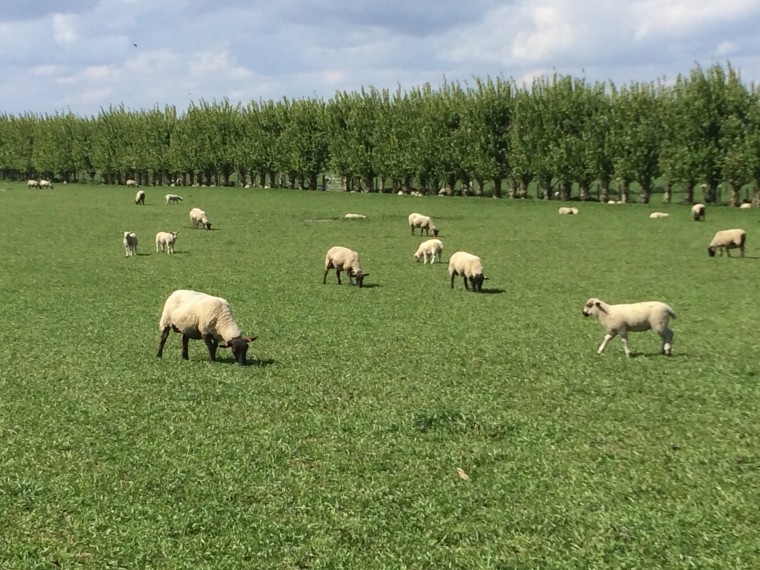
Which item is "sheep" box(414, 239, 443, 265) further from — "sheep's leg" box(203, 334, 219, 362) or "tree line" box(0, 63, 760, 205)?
"tree line" box(0, 63, 760, 205)

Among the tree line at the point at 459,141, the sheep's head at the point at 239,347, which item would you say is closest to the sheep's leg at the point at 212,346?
the sheep's head at the point at 239,347

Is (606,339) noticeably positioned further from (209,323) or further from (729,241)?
(729,241)

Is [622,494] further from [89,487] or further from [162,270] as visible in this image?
[162,270]

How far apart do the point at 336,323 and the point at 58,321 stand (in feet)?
18.4

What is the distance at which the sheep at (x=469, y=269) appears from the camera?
1808cm

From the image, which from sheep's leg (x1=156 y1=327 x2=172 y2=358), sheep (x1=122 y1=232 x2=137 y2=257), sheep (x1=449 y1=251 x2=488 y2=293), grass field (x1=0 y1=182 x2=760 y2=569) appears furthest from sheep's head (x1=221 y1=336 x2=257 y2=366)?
sheep (x1=122 y1=232 x2=137 y2=257)

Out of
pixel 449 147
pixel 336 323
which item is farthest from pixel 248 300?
pixel 449 147

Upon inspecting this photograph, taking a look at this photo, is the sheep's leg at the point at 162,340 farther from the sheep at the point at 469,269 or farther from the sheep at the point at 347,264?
the sheep at the point at 469,269

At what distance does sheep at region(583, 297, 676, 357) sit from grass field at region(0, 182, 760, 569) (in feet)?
1.22

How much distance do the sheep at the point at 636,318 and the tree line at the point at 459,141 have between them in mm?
39865

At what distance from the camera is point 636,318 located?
11.3 metres

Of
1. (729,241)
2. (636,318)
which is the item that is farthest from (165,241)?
(729,241)

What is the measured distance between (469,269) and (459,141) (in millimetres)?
43862

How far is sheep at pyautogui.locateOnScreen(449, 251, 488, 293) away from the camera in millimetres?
18078
